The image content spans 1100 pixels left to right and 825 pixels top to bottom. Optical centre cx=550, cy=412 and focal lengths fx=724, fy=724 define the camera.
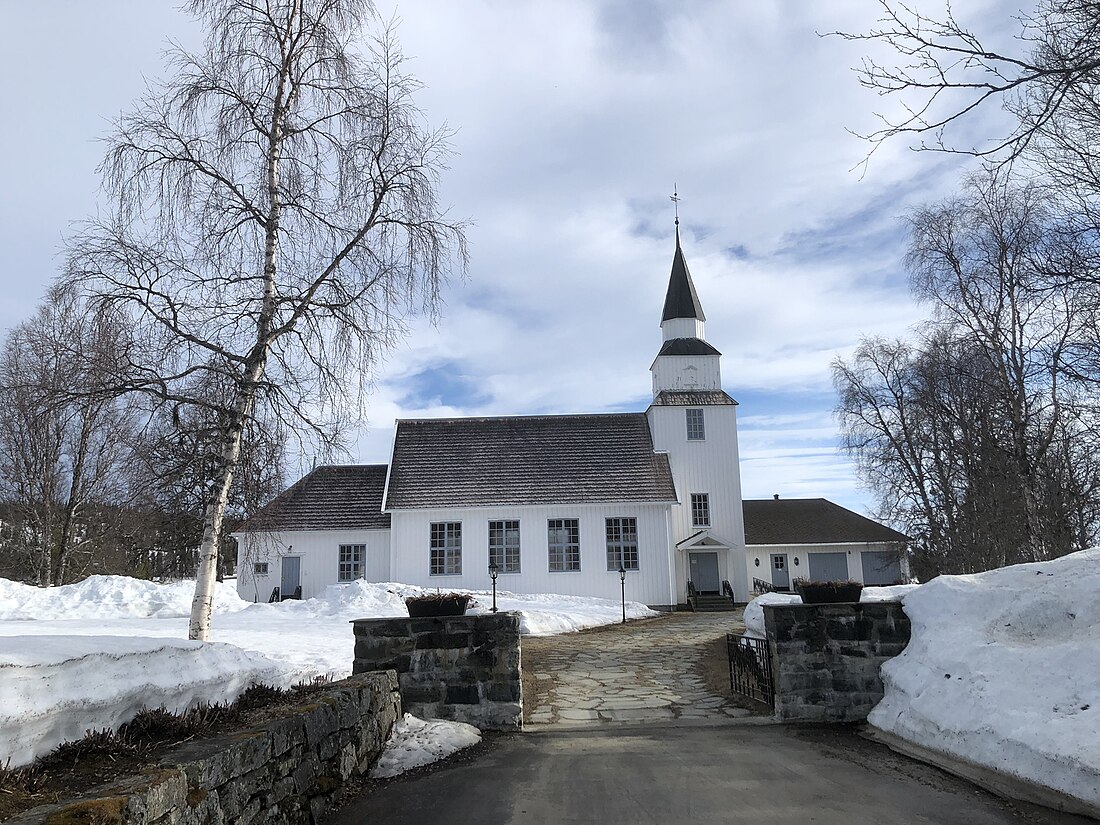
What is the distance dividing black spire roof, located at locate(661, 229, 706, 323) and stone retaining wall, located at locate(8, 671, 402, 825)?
24565 millimetres

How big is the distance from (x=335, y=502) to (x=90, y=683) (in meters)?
22.5

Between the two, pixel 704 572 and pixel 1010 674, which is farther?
pixel 704 572

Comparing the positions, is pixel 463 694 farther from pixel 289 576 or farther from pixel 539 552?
pixel 289 576

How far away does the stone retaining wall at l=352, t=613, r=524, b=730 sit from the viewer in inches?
289

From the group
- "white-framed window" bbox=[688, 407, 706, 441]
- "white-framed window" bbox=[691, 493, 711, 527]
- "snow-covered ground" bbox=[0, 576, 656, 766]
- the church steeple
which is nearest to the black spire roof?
the church steeple

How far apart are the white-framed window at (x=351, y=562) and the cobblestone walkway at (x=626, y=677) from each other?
10.6 m

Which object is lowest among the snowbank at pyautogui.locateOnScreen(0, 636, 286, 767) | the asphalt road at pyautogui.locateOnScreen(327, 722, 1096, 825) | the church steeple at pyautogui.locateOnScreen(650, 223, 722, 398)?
the asphalt road at pyautogui.locateOnScreen(327, 722, 1096, 825)

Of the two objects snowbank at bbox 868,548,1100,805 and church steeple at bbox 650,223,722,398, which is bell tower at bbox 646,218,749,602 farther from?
snowbank at bbox 868,548,1100,805

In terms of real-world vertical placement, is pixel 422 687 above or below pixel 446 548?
below

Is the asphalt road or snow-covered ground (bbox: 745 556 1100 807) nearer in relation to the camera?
the asphalt road

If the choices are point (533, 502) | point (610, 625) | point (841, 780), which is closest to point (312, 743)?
point (841, 780)

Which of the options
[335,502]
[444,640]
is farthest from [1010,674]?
[335,502]

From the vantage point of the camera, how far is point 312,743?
15.9 ft

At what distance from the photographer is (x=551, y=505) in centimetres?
2494
